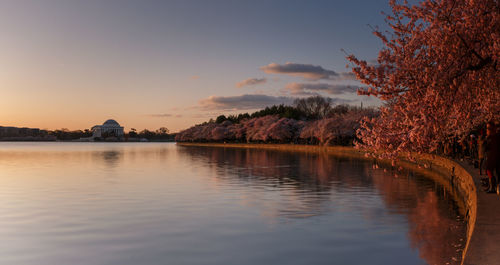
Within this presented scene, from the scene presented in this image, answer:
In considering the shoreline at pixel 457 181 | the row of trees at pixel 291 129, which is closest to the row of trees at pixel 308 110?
the row of trees at pixel 291 129

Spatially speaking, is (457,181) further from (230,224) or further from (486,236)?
(486,236)

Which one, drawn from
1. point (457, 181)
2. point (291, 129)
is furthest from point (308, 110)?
point (457, 181)

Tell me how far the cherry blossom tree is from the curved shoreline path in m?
2.33

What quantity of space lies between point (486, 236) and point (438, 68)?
4388 mm

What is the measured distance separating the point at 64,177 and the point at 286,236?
76.8 feet

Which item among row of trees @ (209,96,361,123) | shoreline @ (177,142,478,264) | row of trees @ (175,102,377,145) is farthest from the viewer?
row of trees @ (209,96,361,123)

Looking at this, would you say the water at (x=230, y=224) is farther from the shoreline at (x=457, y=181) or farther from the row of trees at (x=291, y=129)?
the row of trees at (x=291, y=129)

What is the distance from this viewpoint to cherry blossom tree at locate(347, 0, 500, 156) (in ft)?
39.7

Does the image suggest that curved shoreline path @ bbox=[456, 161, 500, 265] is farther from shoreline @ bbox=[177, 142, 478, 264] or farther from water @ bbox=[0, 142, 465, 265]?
water @ bbox=[0, 142, 465, 265]

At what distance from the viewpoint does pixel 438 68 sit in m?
12.2

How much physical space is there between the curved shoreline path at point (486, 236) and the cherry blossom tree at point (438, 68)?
2328mm

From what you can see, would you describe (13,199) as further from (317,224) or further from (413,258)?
(413,258)

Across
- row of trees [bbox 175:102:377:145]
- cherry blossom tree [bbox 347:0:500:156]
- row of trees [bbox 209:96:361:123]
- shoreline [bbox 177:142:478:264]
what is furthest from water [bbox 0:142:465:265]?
row of trees [bbox 209:96:361:123]

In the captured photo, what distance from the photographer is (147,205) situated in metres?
19.0
